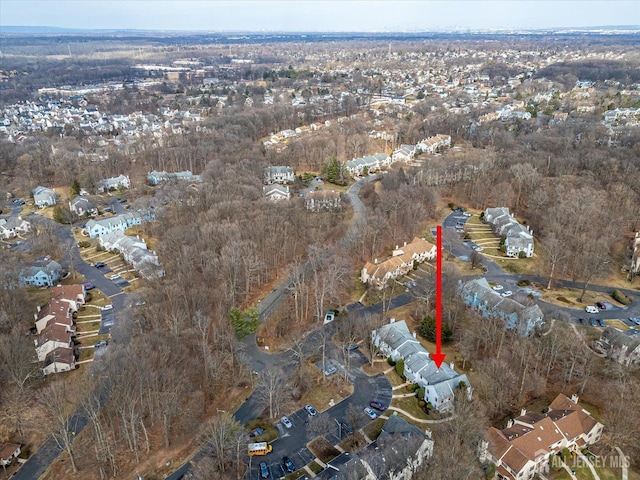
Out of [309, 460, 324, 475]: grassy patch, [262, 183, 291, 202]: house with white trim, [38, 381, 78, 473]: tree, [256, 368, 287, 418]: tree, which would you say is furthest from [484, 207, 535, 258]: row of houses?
[38, 381, 78, 473]: tree

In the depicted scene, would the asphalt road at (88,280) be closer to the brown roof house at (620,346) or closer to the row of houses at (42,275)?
the row of houses at (42,275)

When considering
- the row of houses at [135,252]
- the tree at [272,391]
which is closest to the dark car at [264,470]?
the tree at [272,391]

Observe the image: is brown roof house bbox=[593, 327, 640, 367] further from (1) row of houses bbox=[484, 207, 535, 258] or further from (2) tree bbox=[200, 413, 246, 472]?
(2) tree bbox=[200, 413, 246, 472]

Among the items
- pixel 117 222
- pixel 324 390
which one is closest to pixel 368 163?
pixel 117 222

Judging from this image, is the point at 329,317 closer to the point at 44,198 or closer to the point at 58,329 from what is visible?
the point at 58,329

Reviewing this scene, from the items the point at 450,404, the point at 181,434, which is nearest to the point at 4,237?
the point at 181,434

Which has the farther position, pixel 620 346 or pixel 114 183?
pixel 114 183
